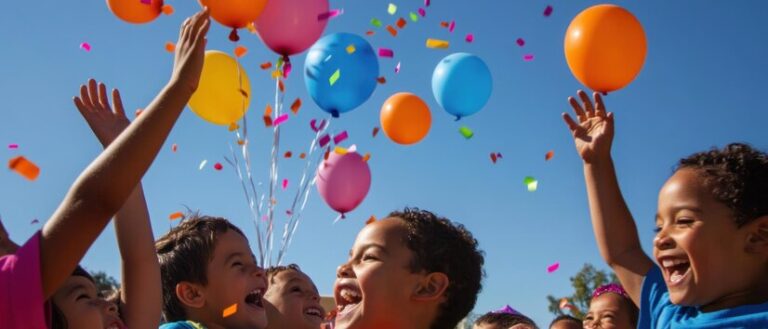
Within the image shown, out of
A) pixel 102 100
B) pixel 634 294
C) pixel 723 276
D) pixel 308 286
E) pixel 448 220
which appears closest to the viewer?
pixel 723 276

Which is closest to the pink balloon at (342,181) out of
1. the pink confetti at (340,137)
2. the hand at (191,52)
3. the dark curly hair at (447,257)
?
the pink confetti at (340,137)

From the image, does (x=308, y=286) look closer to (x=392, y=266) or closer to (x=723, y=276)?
(x=392, y=266)

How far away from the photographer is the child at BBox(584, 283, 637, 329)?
4.61m

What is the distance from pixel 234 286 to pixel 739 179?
1993mm

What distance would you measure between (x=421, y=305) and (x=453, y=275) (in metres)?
0.19

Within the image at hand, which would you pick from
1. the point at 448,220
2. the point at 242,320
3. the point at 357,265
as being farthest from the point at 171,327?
the point at 448,220

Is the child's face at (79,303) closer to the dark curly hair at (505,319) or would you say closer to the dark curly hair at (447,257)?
the dark curly hair at (447,257)

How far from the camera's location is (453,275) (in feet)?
10.3

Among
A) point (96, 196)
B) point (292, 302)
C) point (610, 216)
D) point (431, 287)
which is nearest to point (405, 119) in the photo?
point (292, 302)

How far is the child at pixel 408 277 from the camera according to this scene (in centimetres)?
295

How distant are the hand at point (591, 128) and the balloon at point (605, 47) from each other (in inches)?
84.2

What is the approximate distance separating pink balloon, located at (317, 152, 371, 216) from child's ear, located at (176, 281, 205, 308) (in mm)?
3459

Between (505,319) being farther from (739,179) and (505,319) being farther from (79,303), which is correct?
(79,303)

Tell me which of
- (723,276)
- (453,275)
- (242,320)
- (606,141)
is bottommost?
(242,320)
